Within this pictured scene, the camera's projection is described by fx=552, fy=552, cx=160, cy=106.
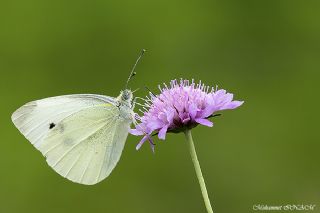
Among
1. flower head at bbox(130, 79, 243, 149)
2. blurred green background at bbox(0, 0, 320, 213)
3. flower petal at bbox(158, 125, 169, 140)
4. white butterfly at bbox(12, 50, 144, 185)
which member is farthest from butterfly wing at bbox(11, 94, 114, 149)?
blurred green background at bbox(0, 0, 320, 213)

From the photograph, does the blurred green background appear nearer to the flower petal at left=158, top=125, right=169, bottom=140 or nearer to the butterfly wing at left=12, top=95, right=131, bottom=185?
the butterfly wing at left=12, top=95, right=131, bottom=185

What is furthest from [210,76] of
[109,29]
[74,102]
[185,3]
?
[74,102]

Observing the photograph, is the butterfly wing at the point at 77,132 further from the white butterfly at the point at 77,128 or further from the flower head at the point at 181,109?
the flower head at the point at 181,109

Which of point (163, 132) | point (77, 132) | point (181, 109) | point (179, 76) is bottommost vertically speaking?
point (163, 132)

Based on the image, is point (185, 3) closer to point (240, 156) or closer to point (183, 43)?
point (183, 43)

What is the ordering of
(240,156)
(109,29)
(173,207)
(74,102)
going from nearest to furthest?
(74,102) → (173,207) → (240,156) → (109,29)

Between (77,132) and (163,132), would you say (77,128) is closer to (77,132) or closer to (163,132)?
(77,132)

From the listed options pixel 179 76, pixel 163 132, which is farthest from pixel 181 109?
pixel 179 76
